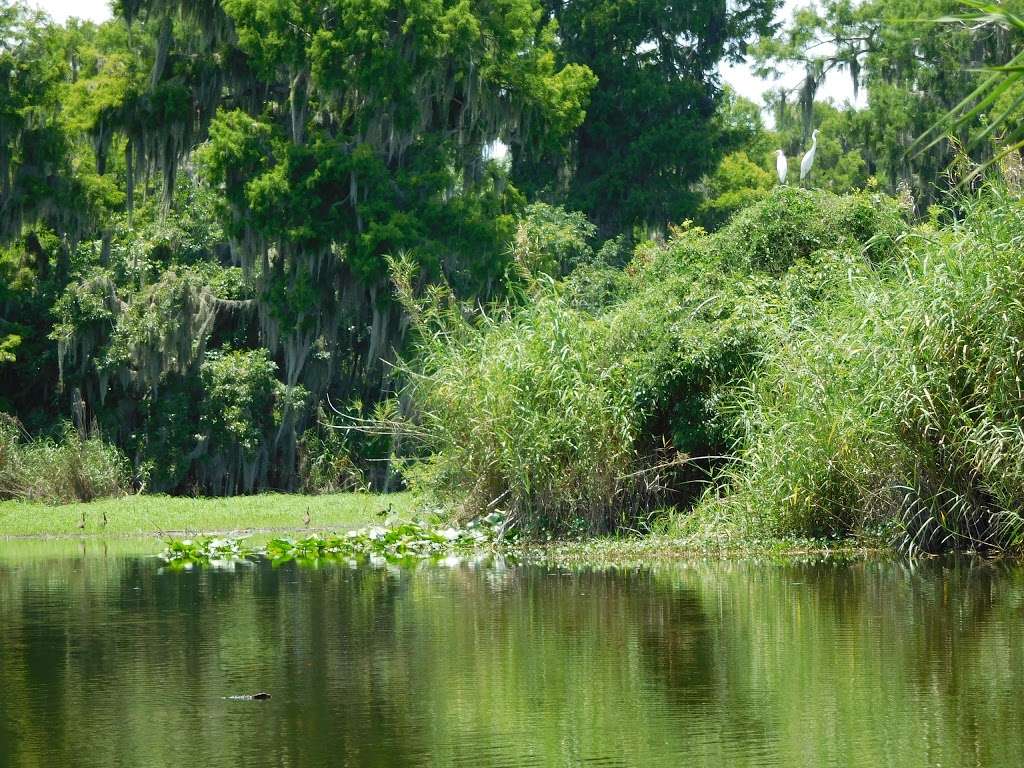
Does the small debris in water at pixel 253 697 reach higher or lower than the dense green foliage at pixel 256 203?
lower

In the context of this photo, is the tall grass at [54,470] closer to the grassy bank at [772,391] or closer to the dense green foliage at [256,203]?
Result: the dense green foliage at [256,203]

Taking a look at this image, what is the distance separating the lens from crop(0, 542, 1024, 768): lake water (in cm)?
664

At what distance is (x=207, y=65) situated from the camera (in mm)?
30906

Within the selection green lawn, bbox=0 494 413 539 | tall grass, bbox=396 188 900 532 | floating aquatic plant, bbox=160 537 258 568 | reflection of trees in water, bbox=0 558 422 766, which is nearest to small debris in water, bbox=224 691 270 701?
reflection of trees in water, bbox=0 558 422 766

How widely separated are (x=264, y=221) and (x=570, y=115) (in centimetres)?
673

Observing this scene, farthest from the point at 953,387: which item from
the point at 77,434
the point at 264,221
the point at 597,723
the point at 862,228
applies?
the point at 77,434

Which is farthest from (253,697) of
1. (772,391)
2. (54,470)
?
(54,470)

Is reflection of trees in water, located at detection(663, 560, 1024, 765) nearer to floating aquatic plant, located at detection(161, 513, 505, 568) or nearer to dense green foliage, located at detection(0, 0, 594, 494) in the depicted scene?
floating aquatic plant, located at detection(161, 513, 505, 568)

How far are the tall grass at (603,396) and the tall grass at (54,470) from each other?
33.4 ft

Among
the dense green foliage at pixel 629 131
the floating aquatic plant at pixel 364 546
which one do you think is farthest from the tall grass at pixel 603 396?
the dense green foliage at pixel 629 131

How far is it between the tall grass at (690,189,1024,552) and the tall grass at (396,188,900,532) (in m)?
1.26

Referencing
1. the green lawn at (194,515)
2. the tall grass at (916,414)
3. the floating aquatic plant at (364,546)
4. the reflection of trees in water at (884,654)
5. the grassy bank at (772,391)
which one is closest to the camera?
the reflection of trees in water at (884,654)

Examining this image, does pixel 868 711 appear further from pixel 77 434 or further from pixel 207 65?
pixel 207 65

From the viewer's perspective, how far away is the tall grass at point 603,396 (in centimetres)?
1688
